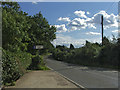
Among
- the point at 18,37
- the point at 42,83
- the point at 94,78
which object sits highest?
the point at 18,37

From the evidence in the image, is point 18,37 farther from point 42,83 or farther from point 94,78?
point 94,78

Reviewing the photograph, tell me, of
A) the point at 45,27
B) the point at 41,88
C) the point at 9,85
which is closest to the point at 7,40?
the point at 9,85

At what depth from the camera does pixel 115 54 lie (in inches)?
883

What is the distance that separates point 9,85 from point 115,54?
1834 centimetres

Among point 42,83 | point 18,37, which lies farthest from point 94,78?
point 18,37

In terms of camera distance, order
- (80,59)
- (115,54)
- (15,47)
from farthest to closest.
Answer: (80,59), (115,54), (15,47)

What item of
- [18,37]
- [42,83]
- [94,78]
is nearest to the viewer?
[42,83]

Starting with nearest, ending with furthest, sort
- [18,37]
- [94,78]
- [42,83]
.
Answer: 1. [42,83]
2. [18,37]
3. [94,78]

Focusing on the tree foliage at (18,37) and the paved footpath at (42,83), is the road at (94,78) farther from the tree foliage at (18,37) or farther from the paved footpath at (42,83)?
the tree foliage at (18,37)

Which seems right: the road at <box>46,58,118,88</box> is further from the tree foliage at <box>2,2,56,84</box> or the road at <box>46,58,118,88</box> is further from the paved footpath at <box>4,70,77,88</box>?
the tree foliage at <box>2,2,56,84</box>

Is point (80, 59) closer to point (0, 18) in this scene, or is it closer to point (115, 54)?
point (115, 54)

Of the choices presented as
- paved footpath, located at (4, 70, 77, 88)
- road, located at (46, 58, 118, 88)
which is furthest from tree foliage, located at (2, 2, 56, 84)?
road, located at (46, 58, 118, 88)

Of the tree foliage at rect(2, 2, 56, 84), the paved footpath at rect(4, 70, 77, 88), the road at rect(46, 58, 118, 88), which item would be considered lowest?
the road at rect(46, 58, 118, 88)

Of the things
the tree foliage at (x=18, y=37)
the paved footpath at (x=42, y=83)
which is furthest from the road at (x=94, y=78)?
the tree foliage at (x=18, y=37)
